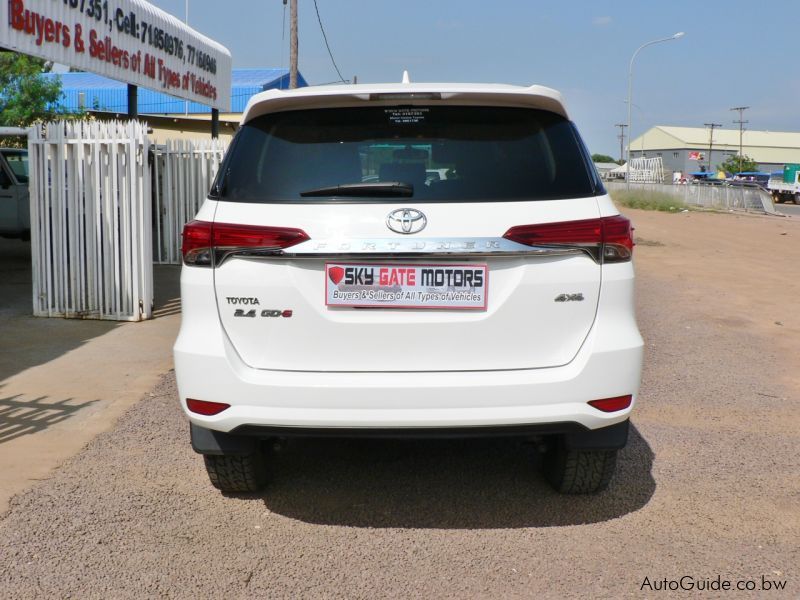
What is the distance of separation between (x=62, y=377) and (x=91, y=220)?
103 inches

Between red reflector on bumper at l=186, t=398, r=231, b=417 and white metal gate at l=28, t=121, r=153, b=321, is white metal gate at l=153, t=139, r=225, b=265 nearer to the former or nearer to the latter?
white metal gate at l=28, t=121, r=153, b=321

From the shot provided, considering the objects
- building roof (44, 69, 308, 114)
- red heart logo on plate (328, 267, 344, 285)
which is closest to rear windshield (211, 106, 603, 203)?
red heart logo on plate (328, 267, 344, 285)

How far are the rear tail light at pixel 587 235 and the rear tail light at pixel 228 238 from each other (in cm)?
84

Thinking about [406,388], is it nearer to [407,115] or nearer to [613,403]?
[613,403]

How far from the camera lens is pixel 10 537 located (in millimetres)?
3633

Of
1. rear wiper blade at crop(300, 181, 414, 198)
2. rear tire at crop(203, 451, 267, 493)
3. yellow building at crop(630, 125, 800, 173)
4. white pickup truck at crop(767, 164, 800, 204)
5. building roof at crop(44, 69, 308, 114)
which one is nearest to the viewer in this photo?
rear wiper blade at crop(300, 181, 414, 198)

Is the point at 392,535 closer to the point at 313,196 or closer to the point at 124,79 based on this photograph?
the point at 313,196

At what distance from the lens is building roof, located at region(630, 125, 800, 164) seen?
5556 inches

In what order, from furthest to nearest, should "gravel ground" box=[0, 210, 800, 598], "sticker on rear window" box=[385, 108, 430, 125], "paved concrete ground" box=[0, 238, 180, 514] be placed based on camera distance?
"paved concrete ground" box=[0, 238, 180, 514] < "sticker on rear window" box=[385, 108, 430, 125] < "gravel ground" box=[0, 210, 800, 598]

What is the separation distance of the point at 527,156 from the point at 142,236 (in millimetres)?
5995

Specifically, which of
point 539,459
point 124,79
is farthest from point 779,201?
point 539,459

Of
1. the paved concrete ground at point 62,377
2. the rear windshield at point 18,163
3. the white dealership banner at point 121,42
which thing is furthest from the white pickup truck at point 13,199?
the paved concrete ground at point 62,377

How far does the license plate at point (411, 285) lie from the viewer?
334 cm

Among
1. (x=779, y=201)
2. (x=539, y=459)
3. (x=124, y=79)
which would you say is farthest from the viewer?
(x=779, y=201)
